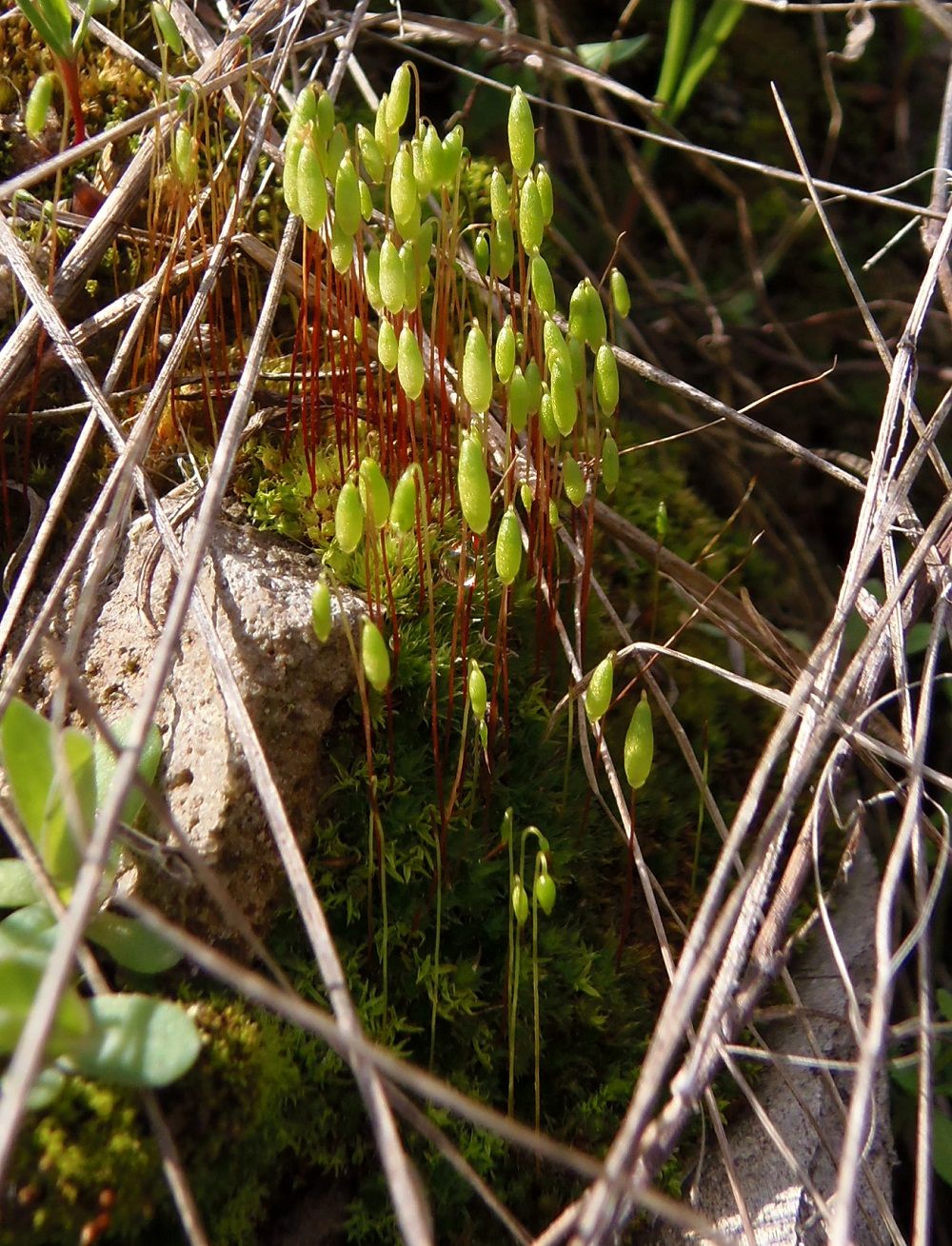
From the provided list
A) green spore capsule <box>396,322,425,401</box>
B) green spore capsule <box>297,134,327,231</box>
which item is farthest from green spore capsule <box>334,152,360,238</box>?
green spore capsule <box>396,322,425,401</box>

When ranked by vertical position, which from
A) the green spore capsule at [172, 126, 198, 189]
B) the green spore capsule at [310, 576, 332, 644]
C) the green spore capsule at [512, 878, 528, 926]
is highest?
the green spore capsule at [172, 126, 198, 189]

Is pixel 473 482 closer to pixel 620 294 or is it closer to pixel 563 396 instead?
pixel 563 396

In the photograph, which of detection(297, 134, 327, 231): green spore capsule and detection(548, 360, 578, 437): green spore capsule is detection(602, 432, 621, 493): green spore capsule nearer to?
detection(548, 360, 578, 437): green spore capsule

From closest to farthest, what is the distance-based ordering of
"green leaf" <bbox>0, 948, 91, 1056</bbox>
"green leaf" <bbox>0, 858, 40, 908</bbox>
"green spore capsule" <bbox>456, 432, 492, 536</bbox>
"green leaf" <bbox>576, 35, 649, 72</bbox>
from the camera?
"green leaf" <bbox>0, 948, 91, 1056</bbox> < "green leaf" <bbox>0, 858, 40, 908</bbox> < "green spore capsule" <bbox>456, 432, 492, 536</bbox> < "green leaf" <bbox>576, 35, 649, 72</bbox>

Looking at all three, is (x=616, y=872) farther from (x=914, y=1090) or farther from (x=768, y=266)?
(x=768, y=266)

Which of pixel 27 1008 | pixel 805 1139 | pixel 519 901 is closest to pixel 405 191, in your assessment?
pixel 519 901

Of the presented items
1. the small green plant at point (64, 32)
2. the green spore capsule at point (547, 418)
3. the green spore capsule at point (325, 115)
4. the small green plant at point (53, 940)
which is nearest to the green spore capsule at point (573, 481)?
the green spore capsule at point (547, 418)

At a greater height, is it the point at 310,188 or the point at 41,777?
the point at 310,188
